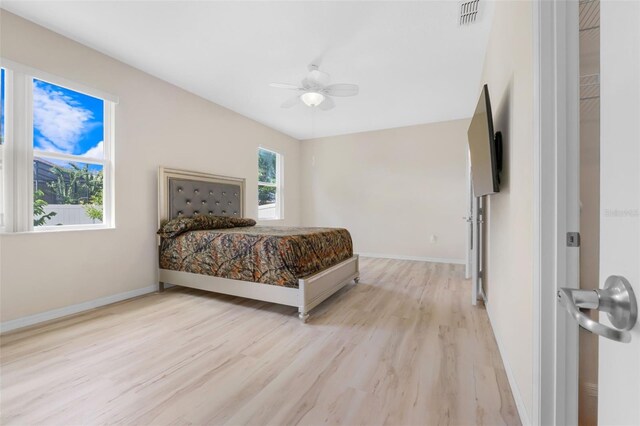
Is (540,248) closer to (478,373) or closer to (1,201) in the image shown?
(478,373)

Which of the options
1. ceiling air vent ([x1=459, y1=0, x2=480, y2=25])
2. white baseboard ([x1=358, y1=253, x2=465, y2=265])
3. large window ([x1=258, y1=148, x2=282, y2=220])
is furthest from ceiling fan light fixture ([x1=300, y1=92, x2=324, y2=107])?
white baseboard ([x1=358, y1=253, x2=465, y2=265])

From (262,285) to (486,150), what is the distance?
2.14 metres

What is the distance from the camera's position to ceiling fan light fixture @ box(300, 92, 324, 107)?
291cm

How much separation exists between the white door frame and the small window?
3.61 meters

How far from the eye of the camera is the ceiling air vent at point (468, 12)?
6.66 feet

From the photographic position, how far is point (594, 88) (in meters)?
1.40

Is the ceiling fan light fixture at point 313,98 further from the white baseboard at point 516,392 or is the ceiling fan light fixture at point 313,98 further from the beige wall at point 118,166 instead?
the white baseboard at point 516,392

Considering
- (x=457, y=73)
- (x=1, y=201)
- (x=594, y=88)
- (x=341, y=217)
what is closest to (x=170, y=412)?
(x=1, y=201)

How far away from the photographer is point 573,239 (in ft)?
3.55

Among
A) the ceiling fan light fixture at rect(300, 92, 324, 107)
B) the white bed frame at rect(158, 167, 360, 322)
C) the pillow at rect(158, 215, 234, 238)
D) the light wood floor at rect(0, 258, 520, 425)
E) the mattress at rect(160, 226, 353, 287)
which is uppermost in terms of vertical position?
the ceiling fan light fixture at rect(300, 92, 324, 107)

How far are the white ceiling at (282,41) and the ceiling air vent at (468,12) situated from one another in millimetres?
60

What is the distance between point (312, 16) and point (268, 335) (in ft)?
8.45

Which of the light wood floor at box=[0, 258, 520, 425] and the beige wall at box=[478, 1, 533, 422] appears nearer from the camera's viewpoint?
the beige wall at box=[478, 1, 533, 422]

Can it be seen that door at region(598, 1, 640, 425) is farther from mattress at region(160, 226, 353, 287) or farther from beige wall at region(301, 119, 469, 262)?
beige wall at region(301, 119, 469, 262)
